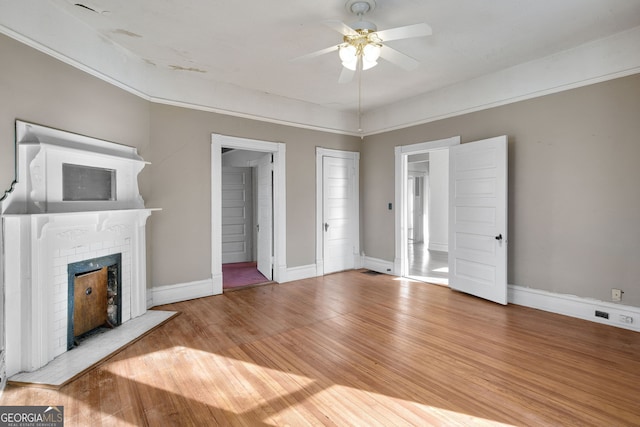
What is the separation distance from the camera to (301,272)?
5.40m

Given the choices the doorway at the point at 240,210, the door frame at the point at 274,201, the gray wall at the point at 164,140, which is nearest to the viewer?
the gray wall at the point at 164,140

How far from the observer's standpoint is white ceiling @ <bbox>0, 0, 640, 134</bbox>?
8.85ft

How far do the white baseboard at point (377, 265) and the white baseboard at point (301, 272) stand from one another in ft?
3.82

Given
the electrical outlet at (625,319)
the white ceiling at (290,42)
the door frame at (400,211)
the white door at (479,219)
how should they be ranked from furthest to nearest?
the door frame at (400,211)
the white door at (479,219)
the electrical outlet at (625,319)
the white ceiling at (290,42)

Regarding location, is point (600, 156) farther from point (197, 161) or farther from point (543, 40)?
point (197, 161)

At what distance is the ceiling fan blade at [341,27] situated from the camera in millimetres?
2271

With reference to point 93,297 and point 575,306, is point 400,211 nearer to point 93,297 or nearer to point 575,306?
point 575,306

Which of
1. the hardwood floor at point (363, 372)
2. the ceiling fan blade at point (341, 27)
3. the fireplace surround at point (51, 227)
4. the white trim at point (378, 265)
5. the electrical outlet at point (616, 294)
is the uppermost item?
the ceiling fan blade at point (341, 27)

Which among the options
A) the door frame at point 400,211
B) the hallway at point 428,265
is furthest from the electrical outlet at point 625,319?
the door frame at point 400,211

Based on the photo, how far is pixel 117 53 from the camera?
11.2ft

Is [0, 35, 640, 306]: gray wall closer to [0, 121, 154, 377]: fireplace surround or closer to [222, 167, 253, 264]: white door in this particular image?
[0, 121, 154, 377]: fireplace surround

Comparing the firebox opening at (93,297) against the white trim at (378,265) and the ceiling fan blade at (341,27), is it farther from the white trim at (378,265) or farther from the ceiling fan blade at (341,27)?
the white trim at (378,265)

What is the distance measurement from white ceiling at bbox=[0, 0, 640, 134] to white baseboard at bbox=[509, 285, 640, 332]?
2465 mm

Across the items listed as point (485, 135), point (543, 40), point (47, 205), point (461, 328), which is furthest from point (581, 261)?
point (47, 205)
